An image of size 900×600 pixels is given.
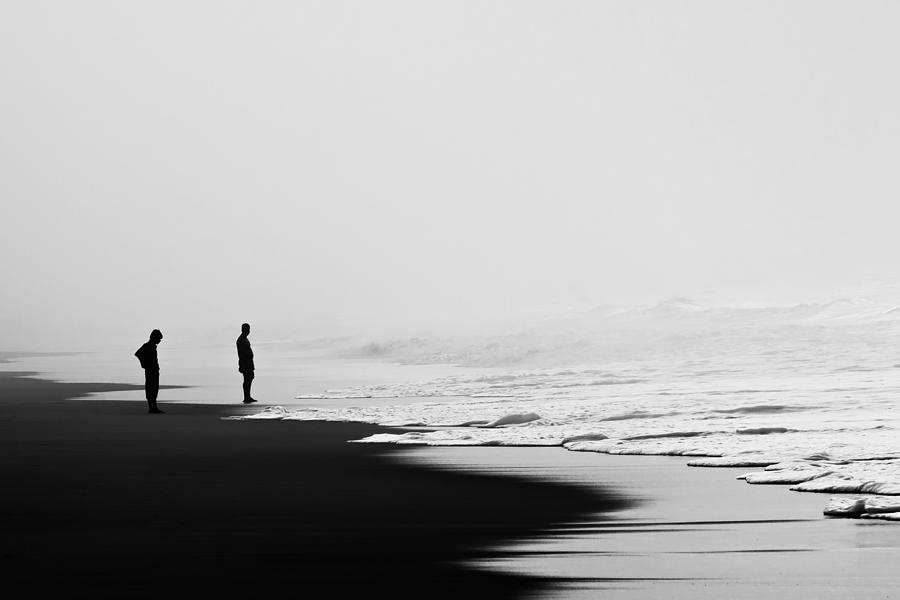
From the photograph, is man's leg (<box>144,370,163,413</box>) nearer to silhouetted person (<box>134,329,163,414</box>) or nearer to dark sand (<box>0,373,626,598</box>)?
silhouetted person (<box>134,329,163,414</box>)

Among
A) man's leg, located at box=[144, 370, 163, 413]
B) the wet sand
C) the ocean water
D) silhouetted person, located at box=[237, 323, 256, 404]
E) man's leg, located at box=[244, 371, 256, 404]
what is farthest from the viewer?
silhouetted person, located at box=[237, 323, 256, 404]

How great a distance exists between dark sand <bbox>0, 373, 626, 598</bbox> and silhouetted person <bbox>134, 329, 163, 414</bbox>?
600 cm

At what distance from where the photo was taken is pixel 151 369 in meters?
26.2

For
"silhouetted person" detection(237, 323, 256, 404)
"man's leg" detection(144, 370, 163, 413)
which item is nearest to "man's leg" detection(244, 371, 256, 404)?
"silhouetted person" detection(237, 323, 256, 404)

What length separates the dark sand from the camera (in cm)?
827

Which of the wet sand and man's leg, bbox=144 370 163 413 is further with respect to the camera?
man's leg, bbox=144 370 163 413

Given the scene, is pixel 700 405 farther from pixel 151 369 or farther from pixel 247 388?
pixel 151 369

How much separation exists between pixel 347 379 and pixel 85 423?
60.4ft

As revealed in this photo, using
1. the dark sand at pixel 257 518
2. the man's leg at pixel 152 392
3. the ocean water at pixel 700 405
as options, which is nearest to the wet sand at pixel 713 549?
the dark sand at pixel 257 518

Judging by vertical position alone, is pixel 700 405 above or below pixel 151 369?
below

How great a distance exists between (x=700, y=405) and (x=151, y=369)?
35.1 feet

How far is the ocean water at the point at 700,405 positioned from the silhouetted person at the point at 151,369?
7.00 feet

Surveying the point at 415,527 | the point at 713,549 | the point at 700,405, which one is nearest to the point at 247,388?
the point at 700,405

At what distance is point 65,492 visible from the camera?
1284 centimetres
